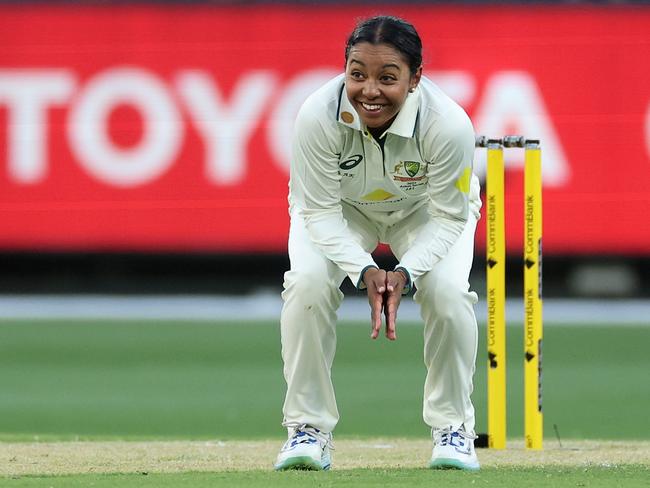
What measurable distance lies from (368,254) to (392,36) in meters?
0.60

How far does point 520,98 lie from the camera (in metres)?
11.4

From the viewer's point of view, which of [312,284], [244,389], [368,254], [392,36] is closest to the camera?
[392,36]

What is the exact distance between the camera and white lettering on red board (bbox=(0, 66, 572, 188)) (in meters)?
11.6

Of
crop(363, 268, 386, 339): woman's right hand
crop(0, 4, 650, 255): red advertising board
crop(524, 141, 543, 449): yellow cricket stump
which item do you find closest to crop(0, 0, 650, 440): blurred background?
crop(0, 4, 650, 255): red advertising board

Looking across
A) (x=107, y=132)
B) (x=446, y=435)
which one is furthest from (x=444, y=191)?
(x=107, y=132)

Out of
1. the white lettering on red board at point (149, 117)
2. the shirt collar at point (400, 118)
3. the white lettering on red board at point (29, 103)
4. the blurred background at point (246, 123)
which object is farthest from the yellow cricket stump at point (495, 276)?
the white lettering on red board at point (29, 103)

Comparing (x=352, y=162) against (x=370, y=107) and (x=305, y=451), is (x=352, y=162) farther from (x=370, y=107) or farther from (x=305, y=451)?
(x=305, y=451)

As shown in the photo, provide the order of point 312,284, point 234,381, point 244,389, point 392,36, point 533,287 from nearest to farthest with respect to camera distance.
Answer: point 392,36 < point 312,284 < point 533,287 < point 244,389 < point 234,381

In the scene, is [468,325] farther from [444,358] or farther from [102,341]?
[102,341]

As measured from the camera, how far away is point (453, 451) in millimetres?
4059

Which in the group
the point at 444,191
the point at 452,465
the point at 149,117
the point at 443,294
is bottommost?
the point at 452,465

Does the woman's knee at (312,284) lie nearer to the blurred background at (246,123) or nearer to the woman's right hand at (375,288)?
the woman's right hand at (375,288)

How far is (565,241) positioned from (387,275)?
7608 millimetres

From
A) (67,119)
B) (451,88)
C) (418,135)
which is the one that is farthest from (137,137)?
(418,135)
